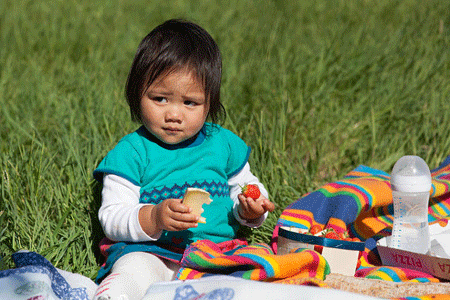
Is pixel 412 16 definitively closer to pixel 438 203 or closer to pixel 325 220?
pixel 438 203

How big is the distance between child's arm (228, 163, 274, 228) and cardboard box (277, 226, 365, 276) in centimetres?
14

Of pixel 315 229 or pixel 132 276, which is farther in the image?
pixel 315 229

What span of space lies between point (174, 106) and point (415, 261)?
3.31 ft

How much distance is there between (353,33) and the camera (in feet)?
14.2

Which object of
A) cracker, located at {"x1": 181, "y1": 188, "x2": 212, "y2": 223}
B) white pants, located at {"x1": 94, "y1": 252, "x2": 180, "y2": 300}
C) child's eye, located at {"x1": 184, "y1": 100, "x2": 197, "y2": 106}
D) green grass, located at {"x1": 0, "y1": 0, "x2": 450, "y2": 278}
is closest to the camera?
white pants, located at {"x1": 94, "y1": 252, "x2": 180, "y2": 300}

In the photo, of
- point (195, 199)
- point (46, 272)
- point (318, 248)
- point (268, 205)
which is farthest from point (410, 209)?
point (46, 272)

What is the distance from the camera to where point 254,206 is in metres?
2.22

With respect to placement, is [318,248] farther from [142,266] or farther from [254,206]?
[142,266]

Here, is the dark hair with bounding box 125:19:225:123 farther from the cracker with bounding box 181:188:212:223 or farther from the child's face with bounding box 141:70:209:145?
the cracker with bounding box 181:188:212:223

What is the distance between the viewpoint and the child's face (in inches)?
84.2

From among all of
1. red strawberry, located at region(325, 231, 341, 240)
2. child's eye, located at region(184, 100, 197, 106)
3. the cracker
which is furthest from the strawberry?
child's eye, located at region(184, 100, 197, 106)

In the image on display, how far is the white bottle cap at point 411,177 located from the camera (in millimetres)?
2174

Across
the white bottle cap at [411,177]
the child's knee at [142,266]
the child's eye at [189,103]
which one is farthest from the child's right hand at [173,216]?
the white bottle cap at [411,177]

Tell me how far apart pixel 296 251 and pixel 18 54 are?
291 cm
